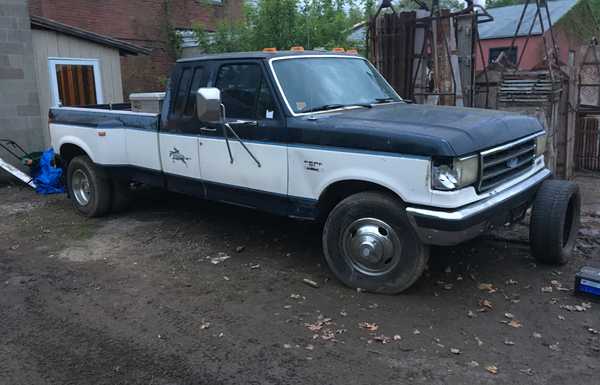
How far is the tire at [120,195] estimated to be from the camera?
7660 millimetres

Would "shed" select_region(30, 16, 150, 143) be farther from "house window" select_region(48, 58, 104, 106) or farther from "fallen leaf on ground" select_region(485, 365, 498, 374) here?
"fallen leaf on ground" select_region(485, 365, 498, 374)

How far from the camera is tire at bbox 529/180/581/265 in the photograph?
511cm

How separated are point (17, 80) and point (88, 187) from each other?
3961mm

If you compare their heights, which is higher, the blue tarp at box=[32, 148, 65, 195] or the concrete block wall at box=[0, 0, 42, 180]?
the concrete block wall at box=[0, 0, 42, 180]

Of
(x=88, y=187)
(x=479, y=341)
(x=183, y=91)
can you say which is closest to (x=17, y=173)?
(x=88, y=187)

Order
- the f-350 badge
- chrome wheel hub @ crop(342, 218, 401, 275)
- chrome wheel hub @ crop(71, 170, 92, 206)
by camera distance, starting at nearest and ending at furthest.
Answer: chrome wheel hub @ crop(342, 218, 401, 275) < the f-350 badge < chrome wheel hub @ crop(71, 170, 92, 206)

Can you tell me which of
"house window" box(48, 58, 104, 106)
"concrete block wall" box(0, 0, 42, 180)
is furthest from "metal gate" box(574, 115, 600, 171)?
"concrete block wall" box(0, 0, 42, 180)

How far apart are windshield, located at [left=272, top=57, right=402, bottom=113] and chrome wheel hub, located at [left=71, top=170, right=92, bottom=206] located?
3.69 metres

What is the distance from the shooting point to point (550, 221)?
5.09 metres

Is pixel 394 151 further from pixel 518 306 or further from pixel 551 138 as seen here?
pixel 551 138

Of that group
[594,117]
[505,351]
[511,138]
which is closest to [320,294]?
[505,351]

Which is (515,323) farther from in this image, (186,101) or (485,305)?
(186,101)

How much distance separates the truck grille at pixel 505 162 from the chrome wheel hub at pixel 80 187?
17.4 ft

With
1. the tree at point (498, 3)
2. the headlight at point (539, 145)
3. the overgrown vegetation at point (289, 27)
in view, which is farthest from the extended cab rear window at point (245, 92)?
the tree at point (498, 3)
